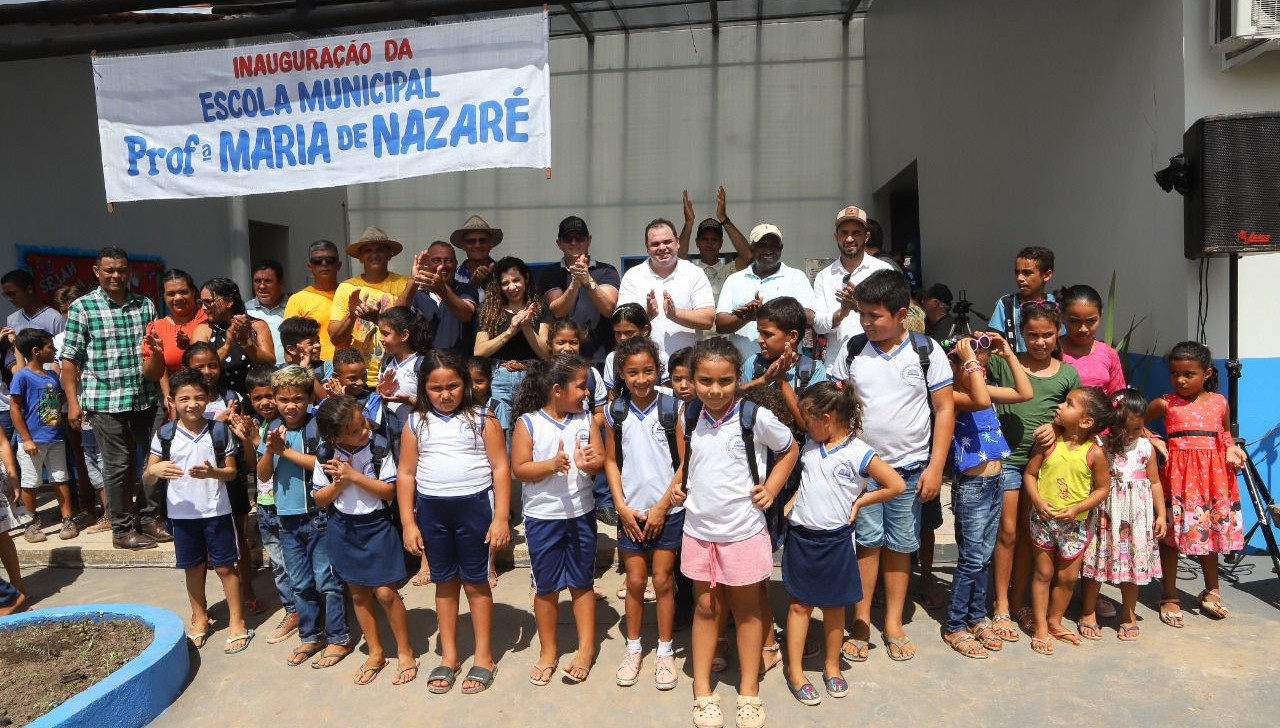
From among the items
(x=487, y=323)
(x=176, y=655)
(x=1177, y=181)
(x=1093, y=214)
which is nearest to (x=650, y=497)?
(x=487, y=323)

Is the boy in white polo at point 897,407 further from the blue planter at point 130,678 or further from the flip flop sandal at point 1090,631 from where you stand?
the blue planter at point 130,678

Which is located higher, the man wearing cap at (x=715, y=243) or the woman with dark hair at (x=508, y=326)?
the man wearing cap at (x=715, y=243)

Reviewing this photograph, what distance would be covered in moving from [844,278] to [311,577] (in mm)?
3186

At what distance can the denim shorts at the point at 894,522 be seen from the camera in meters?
3.41

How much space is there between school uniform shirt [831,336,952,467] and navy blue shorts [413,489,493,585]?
1725mm

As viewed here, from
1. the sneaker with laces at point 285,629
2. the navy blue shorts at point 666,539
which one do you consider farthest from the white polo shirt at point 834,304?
the sneaker with laces at point 285,629

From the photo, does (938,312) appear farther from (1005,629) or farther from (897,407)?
(897,407)

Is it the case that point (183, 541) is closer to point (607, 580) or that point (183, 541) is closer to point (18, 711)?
point (18, 711)

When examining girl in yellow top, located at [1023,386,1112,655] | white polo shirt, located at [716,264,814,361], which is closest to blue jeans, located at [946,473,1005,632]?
girl in yellow top, located at [1023,386,1112,655]

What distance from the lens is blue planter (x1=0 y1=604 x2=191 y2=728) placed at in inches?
116

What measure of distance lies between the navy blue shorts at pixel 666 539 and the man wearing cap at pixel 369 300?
78.8 inches

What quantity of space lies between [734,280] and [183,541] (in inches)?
128

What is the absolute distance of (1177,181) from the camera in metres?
4.11

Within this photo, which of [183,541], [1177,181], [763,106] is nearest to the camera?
[183,541]
